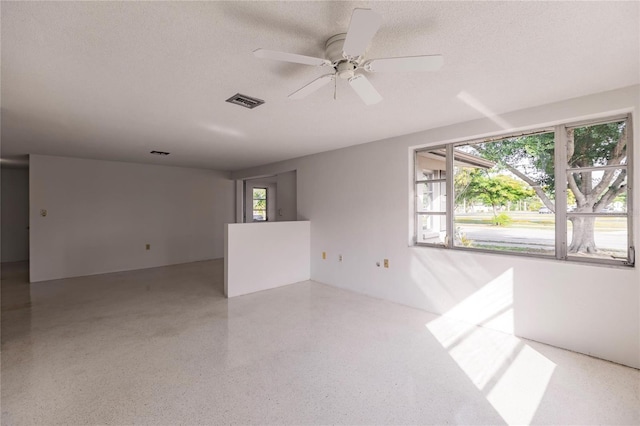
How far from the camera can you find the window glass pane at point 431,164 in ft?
12.7

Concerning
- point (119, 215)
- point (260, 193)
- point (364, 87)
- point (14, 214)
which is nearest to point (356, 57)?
point (364, 87)

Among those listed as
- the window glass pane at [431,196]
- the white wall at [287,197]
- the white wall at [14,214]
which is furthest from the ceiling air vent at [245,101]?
the white wall at [14,214]

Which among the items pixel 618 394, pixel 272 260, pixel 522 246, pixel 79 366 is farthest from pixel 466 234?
pixel 79 366

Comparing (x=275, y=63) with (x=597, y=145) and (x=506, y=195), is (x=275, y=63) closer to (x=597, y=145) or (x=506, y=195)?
Answer: (x=506, y=195)

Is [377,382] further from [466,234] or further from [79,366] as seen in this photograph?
[79,366]

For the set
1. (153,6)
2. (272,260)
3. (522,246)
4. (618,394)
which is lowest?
(618,394)

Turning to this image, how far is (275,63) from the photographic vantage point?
6.63ft

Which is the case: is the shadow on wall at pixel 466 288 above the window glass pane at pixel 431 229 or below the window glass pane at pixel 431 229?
below

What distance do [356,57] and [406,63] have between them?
30 centimetres

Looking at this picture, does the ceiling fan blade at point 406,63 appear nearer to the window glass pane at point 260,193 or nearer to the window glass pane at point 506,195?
the window glass pane at point 506,195

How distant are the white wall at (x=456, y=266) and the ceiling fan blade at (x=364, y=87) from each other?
1792mm

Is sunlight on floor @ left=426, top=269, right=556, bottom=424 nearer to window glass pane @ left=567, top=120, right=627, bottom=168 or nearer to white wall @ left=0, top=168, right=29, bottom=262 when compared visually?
window glass pane @ left=567, top=120, right=627, bottom=168

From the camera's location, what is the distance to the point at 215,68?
210cm

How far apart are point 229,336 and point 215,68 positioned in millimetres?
2487
